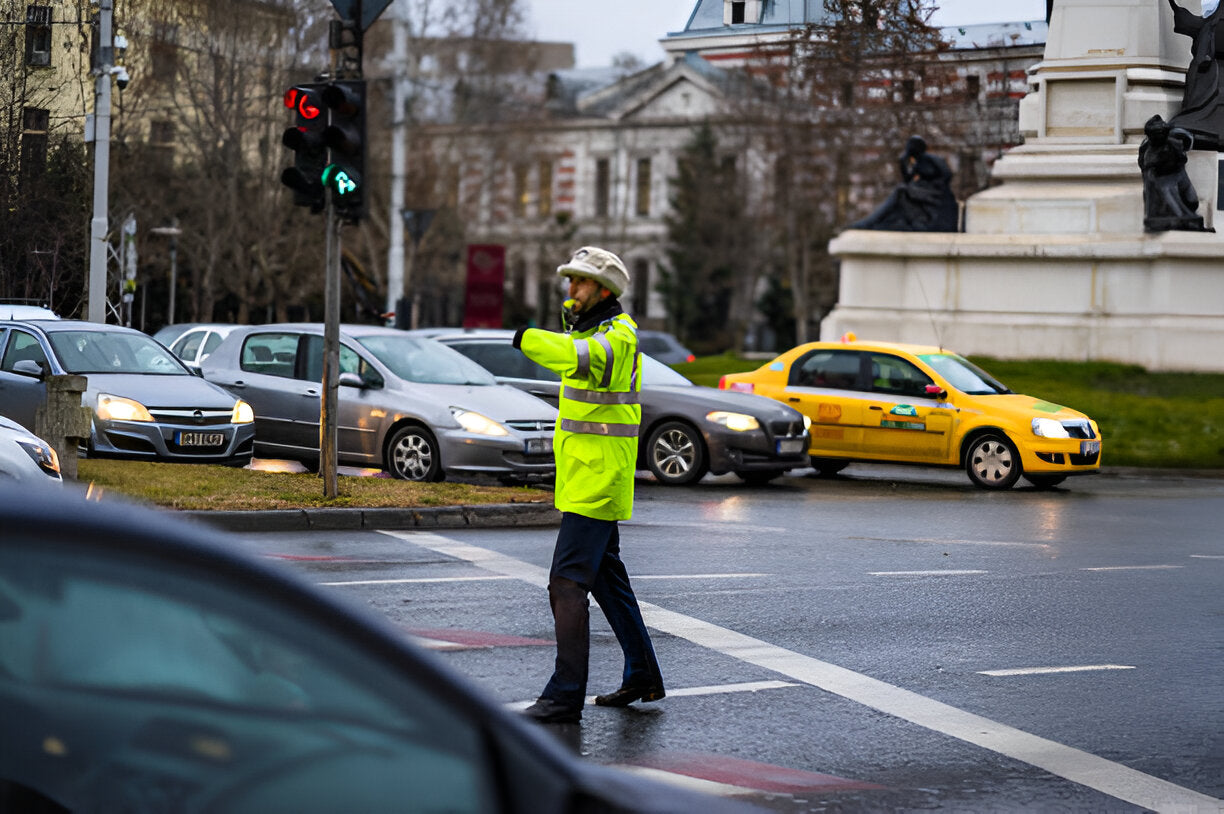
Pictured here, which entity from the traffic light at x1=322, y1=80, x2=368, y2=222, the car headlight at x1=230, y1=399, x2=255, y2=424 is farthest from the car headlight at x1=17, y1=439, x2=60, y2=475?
the car headlight at x1=230, y1=399, x2=255, y2=424

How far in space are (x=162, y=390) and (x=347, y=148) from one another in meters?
3.63

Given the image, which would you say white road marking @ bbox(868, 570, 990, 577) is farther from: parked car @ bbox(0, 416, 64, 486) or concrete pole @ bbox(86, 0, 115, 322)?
concrete pole @ bbox(86, 0, 115, 322)

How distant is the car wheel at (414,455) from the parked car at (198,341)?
682 centimetres

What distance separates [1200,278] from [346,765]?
1054 inches

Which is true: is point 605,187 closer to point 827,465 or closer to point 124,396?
point 827,465

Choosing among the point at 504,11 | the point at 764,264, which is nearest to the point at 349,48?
the point at 504,11

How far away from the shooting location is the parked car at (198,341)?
23062 millimetres

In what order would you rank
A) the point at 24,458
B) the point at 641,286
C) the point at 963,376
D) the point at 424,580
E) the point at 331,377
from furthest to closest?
1. the point at 641,286
2. the point at 963,376
3. the point at 331,377
4. the point at 424,580
5. the point at 24,458

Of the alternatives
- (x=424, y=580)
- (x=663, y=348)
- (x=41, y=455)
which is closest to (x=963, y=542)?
(x=424, y=580)

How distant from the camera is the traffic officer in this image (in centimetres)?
707

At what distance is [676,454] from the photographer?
18.5 meters

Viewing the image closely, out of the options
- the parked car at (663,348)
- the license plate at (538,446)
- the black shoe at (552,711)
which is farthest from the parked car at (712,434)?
the parked car at (663,348)

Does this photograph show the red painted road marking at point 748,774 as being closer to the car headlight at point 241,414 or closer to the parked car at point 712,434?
the car headlight at point 241,414

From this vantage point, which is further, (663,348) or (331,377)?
(663,348)
